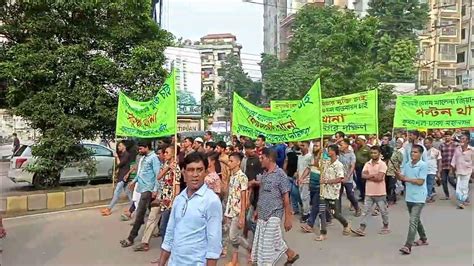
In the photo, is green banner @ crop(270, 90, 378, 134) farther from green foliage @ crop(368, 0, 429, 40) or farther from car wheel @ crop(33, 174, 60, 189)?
green foliage @ crop(368, 0, 429, 40)

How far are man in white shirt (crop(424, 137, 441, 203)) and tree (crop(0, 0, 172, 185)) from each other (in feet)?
22.0

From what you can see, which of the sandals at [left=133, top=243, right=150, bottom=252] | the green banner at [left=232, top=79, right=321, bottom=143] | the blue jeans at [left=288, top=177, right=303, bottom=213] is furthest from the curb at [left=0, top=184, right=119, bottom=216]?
the blue jeans at [left=288, top=177, right=303, bottom=213]

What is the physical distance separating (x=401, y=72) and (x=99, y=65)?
88.8 feet

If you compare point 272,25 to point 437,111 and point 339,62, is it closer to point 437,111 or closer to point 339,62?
point 339,62

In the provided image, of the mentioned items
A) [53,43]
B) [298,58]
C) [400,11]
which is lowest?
[53,43]

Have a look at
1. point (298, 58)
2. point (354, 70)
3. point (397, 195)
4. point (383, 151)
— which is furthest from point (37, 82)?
point (298, 58)

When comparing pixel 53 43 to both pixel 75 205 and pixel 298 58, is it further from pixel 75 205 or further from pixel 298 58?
pixel 298 58

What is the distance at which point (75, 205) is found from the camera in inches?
476

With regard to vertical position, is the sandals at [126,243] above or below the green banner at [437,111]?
below

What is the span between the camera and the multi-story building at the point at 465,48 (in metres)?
49.3

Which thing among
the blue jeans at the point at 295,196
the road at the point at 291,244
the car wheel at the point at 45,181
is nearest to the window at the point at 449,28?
the road at the point at 291,244

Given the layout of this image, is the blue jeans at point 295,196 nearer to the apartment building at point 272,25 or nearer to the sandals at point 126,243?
the sandals at point 126,243

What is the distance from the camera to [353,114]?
11.3m

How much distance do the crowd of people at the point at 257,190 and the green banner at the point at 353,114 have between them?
78cm
